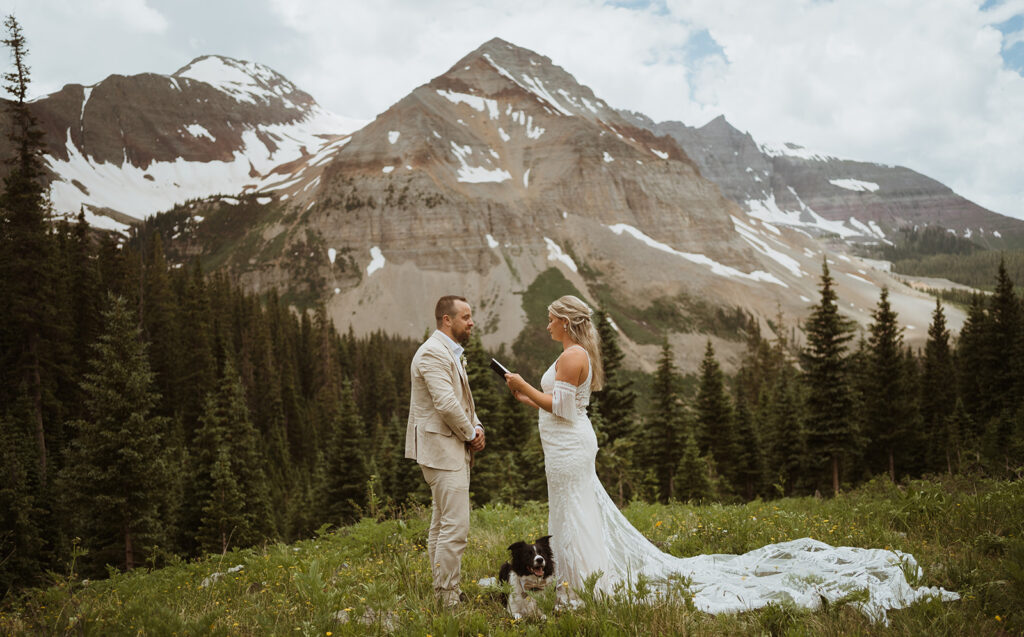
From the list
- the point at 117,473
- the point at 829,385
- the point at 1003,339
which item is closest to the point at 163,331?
the point at 117,473

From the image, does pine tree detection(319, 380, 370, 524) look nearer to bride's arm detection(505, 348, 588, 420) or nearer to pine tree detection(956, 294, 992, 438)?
bride's arm detection(505, 348, 588, 420)

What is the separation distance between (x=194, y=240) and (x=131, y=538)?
549 ft

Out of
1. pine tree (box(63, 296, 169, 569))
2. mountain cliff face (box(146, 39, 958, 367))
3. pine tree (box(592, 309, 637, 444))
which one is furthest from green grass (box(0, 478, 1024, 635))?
mountain cliff face (box(146, 39, 958, 367))

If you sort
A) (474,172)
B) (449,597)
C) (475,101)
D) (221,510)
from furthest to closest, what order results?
1. (475,101)
2. (474,172)
3. (221,510)
4. (449,597)

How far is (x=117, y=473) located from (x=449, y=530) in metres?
22.0

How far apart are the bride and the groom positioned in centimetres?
62

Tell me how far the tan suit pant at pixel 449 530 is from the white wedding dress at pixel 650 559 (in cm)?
85

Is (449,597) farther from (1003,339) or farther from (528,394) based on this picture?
(1003,339)

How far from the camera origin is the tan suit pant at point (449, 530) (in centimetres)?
548

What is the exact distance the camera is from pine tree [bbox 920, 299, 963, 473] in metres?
33.1

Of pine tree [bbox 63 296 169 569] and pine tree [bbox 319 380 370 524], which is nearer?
pine tree [bbox 63 296 169 569]

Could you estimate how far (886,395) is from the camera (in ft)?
110

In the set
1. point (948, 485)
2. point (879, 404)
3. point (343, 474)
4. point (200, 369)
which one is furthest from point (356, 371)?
point (948, 485)

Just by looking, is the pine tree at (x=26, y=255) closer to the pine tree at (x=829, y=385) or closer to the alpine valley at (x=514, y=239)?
the pine tree at (x=829, y=385)
